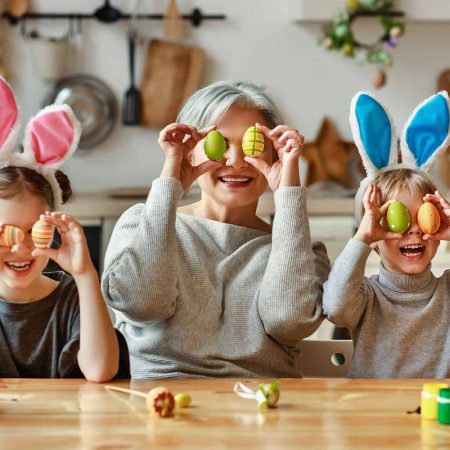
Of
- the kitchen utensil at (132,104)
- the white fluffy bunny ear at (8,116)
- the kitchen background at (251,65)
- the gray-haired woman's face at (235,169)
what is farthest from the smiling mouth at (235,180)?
the kitchen utensil at (132,104)

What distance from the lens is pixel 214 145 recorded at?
1.79 meters

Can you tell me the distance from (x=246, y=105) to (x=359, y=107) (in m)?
0.23

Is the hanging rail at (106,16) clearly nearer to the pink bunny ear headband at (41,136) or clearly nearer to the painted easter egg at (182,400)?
the pink bunny ear headband at (41,136)

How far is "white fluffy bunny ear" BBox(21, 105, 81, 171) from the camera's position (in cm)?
163

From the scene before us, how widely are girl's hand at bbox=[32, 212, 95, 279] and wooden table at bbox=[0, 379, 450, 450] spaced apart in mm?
184

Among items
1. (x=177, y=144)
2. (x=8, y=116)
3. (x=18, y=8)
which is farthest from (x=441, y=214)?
(x=18, y=8)

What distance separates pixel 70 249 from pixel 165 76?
2.64m

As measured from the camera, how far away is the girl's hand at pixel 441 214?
1.77 meters

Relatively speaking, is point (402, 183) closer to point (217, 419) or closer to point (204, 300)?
point (204, 300)

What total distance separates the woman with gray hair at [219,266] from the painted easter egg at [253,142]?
2cm

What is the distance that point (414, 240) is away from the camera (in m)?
1.77

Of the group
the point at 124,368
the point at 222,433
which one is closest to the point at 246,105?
the point at 124,368

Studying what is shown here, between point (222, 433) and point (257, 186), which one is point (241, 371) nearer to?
point (257, 186)

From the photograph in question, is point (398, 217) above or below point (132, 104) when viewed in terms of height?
above
